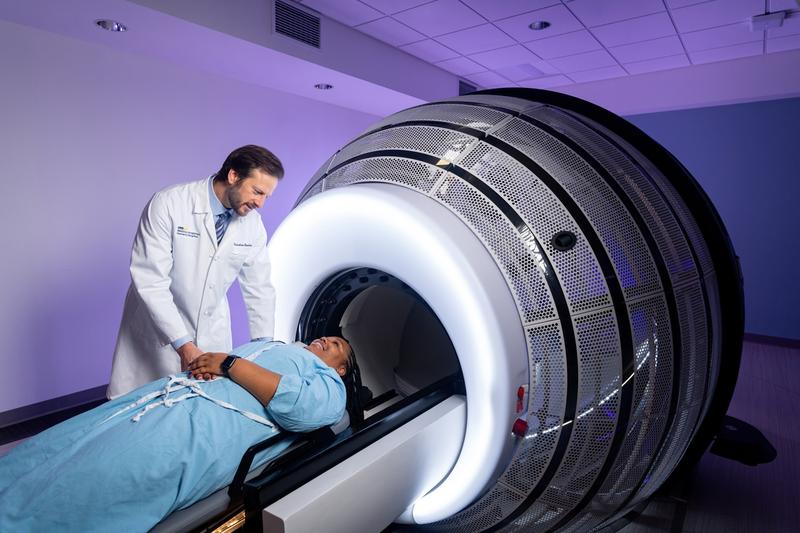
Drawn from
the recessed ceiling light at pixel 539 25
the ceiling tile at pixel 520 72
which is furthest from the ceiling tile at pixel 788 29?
the ceiling tile at pixel 520 72

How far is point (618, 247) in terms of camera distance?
3.10ft

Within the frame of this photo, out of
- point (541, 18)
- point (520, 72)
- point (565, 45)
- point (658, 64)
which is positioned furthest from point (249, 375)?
A: point (658, 64)

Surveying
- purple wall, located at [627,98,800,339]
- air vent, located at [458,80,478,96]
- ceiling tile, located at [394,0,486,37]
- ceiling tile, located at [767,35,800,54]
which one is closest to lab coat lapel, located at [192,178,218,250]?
ceiling tile, located at [394,0,486,37]

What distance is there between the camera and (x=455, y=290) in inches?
36.6

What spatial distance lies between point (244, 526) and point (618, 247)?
2.52 feet

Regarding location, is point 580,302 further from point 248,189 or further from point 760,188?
point 760,188

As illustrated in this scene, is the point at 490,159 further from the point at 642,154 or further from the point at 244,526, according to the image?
the point at 244,526

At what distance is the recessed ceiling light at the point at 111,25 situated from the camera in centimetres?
247

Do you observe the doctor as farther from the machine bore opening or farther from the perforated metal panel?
the perforated metal panel

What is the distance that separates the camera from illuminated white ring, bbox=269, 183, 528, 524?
911 mm

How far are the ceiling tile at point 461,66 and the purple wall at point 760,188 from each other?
1.98 metres

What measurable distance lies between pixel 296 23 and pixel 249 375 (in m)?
2.65

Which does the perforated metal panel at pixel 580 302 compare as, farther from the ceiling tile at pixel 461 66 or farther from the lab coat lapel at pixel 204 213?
the ceiling tile at pixel 461 66

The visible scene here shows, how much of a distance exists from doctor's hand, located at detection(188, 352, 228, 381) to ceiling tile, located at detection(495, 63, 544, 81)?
4065 millimetres
